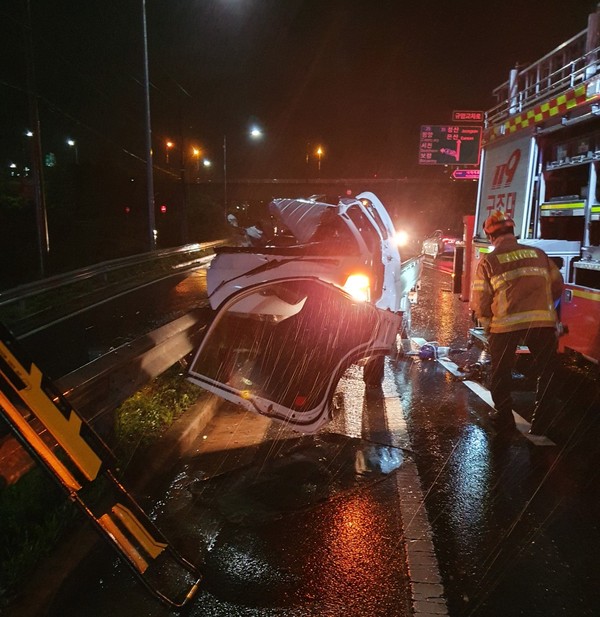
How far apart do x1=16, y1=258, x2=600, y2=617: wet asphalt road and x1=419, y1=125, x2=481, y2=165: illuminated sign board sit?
30.6m

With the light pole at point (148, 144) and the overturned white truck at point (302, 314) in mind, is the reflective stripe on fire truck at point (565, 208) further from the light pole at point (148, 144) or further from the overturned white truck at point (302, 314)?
the light pole at point (148, 144)

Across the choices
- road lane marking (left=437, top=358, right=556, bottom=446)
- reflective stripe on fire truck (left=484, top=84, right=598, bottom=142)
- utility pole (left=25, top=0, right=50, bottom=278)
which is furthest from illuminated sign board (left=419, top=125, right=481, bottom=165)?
road lane marking (left=437, top=358, right=556, bottom=446)

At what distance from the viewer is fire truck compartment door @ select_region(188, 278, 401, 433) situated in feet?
13.8

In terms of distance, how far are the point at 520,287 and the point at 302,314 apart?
222 centimetres

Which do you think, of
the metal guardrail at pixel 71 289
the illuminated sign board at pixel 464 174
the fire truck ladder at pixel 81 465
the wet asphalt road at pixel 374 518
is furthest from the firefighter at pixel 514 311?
the illuminated sign board at pixel 464 174

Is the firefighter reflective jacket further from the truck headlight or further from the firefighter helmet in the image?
the truck headlight

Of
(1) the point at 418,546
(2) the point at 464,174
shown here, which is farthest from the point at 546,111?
(2) the point at 464,174

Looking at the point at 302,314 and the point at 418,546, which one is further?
the point at 302,314

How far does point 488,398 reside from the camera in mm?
5535

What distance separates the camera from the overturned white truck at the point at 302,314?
427 cm

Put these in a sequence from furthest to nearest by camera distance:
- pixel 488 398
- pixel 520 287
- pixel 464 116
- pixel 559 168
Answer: pixel 464 116 < pixel 559 168 < pixel 488 398 < pixel 520 287

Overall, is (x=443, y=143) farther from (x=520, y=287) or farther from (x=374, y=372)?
(x=520, y=287)

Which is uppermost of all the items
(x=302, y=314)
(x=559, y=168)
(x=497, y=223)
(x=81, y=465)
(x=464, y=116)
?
(x=464, y=116)

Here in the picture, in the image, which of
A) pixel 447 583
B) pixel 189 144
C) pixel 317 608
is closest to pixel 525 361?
pixel 447 583
